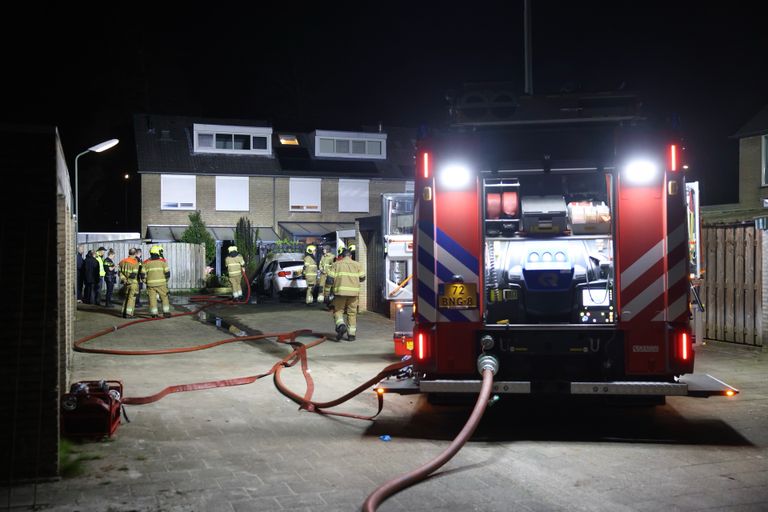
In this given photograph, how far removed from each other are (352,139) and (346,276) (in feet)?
98.2

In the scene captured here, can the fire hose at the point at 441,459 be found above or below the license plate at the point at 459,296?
below

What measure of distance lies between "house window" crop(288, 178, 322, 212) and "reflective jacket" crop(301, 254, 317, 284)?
17.5 metres

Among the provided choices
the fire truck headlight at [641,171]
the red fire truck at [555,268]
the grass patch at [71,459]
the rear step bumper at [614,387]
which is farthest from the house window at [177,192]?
the fire truck headlight at [641,171]

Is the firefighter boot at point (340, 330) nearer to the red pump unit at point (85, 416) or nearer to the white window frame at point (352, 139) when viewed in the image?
the red pump unit at point (85, 416)

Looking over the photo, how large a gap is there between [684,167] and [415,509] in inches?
142

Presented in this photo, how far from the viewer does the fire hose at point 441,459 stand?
4824mm

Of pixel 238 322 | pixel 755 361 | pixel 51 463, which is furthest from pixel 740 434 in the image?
pixel 238 322

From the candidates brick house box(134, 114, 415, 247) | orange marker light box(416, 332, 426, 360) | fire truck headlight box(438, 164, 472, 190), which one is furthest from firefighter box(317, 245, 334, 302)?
brick house box(134, 114, 415, 247)

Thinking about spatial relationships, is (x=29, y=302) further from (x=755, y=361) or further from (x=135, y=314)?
(x=135, y=314)

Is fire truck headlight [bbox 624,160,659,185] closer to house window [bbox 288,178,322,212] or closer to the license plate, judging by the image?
the license plate

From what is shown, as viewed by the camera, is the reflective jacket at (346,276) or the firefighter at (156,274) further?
the firefighter at (156,274)

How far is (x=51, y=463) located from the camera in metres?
5.52

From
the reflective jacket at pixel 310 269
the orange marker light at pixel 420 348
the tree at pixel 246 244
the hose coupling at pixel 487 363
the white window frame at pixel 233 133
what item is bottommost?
the hose coupling at pixel 487 363

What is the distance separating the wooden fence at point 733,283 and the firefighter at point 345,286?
5.89 meters
